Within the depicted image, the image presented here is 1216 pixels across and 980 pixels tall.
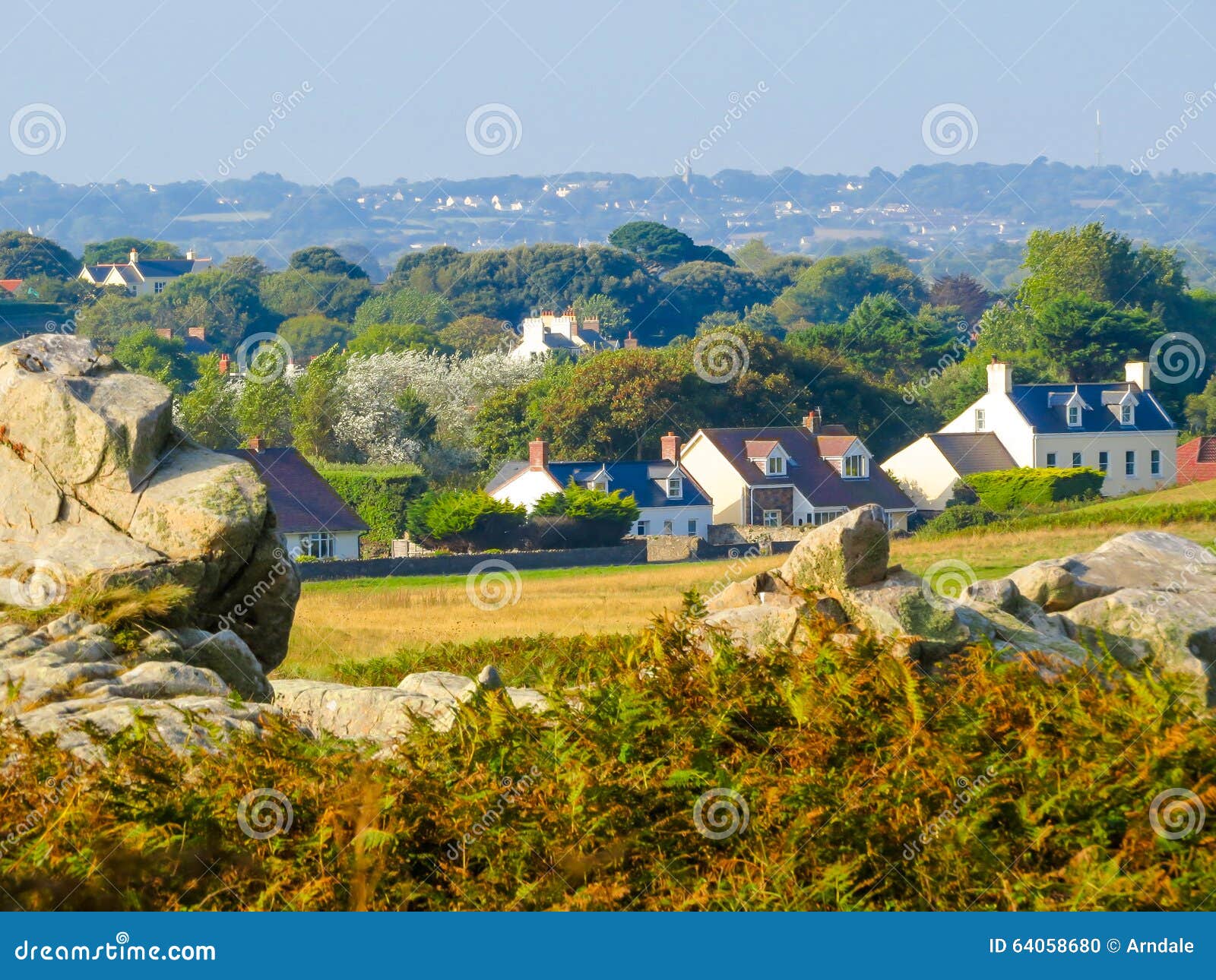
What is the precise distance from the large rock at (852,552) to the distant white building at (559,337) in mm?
84099

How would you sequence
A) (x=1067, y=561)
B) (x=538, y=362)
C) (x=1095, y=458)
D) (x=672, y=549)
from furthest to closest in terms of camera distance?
1. (x=538, y=362)
2. (x=1095, y=458)
3. (x=672, y=549)
4. (x=1067, y=561)

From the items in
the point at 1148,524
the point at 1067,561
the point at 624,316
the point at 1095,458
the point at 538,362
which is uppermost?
the point at 624,316

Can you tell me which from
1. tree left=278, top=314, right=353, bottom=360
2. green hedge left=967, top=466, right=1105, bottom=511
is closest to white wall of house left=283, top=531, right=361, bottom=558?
green hedge left=967, top=466, right=1105, bottom=511

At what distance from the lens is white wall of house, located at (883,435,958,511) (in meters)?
72.3

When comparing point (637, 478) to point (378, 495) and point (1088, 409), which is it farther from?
point (1088, 409)

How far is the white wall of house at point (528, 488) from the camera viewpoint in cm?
6469

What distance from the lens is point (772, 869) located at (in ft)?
22.5

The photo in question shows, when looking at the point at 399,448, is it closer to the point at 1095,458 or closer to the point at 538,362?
the point at 538,362

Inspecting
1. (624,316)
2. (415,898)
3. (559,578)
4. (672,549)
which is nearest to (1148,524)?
(559,578)

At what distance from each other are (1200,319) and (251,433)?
7649cm

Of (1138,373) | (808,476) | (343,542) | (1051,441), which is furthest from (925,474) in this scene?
(343,542)

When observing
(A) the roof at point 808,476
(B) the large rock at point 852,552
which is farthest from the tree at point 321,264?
(B) the large rock at point 852,552

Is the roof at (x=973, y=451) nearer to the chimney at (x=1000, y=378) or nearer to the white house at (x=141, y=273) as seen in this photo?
the chimney at (x=1000, y=378)

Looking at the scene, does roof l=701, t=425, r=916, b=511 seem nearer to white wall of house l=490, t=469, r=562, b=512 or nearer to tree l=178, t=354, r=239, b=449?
white wall of house l=490, t=469, r=562, b=512
